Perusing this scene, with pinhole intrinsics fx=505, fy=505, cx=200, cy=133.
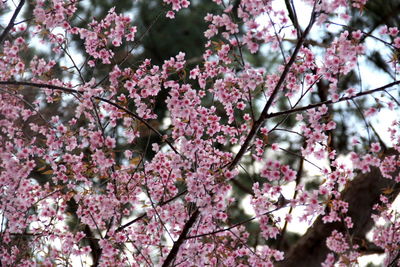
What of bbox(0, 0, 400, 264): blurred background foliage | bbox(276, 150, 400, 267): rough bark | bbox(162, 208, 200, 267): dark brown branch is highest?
bbox(0, 0, 400, 264): blurred background foliage

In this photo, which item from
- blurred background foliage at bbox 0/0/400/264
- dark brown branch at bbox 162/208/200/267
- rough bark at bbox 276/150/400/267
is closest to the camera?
dark brown branch at bbox 162/208/200/267

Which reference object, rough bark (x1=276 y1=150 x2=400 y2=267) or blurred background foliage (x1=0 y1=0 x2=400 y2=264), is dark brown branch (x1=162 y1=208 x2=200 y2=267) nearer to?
rough bark (x1=276 y1=150 x2=400 y2=267)

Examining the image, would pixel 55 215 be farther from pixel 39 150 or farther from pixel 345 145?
A: pixel 345 145

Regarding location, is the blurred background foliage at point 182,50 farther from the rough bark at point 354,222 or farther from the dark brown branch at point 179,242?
the dark brown branch at point 179,242

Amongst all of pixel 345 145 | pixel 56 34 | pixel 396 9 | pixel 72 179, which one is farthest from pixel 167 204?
pixel 396 9

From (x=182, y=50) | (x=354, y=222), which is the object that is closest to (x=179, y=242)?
(x=354, y=222)

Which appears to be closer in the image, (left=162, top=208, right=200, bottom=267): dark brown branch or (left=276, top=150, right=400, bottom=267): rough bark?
(left=162, top=208, right=200, bottom=267): dark brown branch

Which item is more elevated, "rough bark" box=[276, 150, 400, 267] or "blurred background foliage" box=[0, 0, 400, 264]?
"blurred background foliage" box=[0, 0, 400, 264]

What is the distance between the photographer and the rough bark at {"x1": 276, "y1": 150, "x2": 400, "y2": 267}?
372cm

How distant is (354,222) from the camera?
3.79 m

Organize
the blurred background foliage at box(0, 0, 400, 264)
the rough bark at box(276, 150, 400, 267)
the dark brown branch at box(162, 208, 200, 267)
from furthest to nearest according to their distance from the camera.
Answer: the blurred background foliage at box(0, 0, 400, 264)
the rough bark at box(276, 150, 400, 267)
the dark brown branch at box(162, 208, 200, 267)

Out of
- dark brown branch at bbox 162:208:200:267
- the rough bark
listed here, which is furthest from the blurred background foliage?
dark brown branch at bbox 162:208:200:267

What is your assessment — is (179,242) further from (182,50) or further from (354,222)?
(182,50)

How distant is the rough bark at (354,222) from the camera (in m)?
3.72
